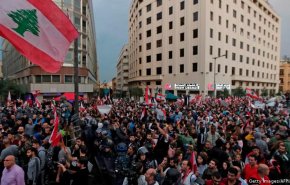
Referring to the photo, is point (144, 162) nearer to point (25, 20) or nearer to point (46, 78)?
point (25, 20)

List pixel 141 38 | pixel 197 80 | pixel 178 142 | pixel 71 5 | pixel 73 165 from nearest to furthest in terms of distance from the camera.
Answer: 1. pixel 73 165
2. pixel 178 142
3. pixel 71 5
4. pixel 197 80
5. pixel 141 38

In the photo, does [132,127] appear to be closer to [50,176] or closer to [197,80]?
[50,176]

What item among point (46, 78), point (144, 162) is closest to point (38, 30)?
point (144, 162)

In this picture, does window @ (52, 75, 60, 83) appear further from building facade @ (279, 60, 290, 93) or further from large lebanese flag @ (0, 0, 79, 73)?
building facade @ (279, 60, 290, 93)

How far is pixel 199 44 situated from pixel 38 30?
3717 centimetres

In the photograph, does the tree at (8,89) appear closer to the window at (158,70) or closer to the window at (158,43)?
the window at (158,70)

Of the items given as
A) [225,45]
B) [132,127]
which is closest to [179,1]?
[225,45]

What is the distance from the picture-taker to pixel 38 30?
4426 millimetres

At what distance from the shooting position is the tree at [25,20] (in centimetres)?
404

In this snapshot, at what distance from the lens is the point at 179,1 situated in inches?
1670

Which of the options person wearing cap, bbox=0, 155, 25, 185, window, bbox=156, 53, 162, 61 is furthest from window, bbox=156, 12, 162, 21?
person wearing cap, bbox=0, 155, 25, 185

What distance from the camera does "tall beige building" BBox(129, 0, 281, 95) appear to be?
39.6 metres

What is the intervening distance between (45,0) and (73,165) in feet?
10.6

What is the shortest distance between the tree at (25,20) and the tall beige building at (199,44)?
105 ft
